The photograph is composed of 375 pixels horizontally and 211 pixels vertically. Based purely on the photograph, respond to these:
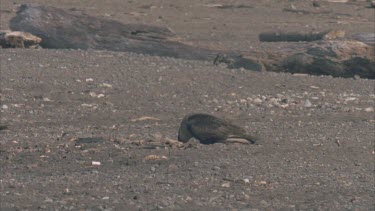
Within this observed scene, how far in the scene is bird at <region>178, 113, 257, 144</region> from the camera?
8391 mm

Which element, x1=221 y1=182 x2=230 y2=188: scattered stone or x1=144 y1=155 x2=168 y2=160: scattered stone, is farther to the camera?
x1=144 y1=155 x2=168 y2=160: scattered stone

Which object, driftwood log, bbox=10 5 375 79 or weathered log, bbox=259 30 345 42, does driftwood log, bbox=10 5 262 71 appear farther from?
weathered log, bbox=259 30 345 42

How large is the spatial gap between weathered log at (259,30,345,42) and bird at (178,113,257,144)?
6.30m

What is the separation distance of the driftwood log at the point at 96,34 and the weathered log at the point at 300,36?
1.79 meters

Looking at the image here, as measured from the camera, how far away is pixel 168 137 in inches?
353

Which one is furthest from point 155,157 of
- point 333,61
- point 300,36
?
point 300,36

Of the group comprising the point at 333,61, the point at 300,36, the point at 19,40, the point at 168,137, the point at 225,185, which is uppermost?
the point at 225,185

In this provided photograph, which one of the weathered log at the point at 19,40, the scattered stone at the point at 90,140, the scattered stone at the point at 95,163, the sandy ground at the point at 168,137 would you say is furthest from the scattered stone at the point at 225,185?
the weathered log at the point at 19,40

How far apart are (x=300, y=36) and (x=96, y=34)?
3.10m

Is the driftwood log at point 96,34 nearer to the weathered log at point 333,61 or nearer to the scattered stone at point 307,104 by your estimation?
the weathered log at point 333,61

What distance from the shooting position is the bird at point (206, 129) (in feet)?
27.5

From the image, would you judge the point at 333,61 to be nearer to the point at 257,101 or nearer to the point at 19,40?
the point at 257,101

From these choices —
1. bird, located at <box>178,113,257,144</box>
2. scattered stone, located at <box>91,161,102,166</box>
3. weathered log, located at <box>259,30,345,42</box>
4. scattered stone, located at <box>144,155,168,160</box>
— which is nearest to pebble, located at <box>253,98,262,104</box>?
bird, located at <box>178,113,257,144</box>

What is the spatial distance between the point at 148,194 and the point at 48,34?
705cm
